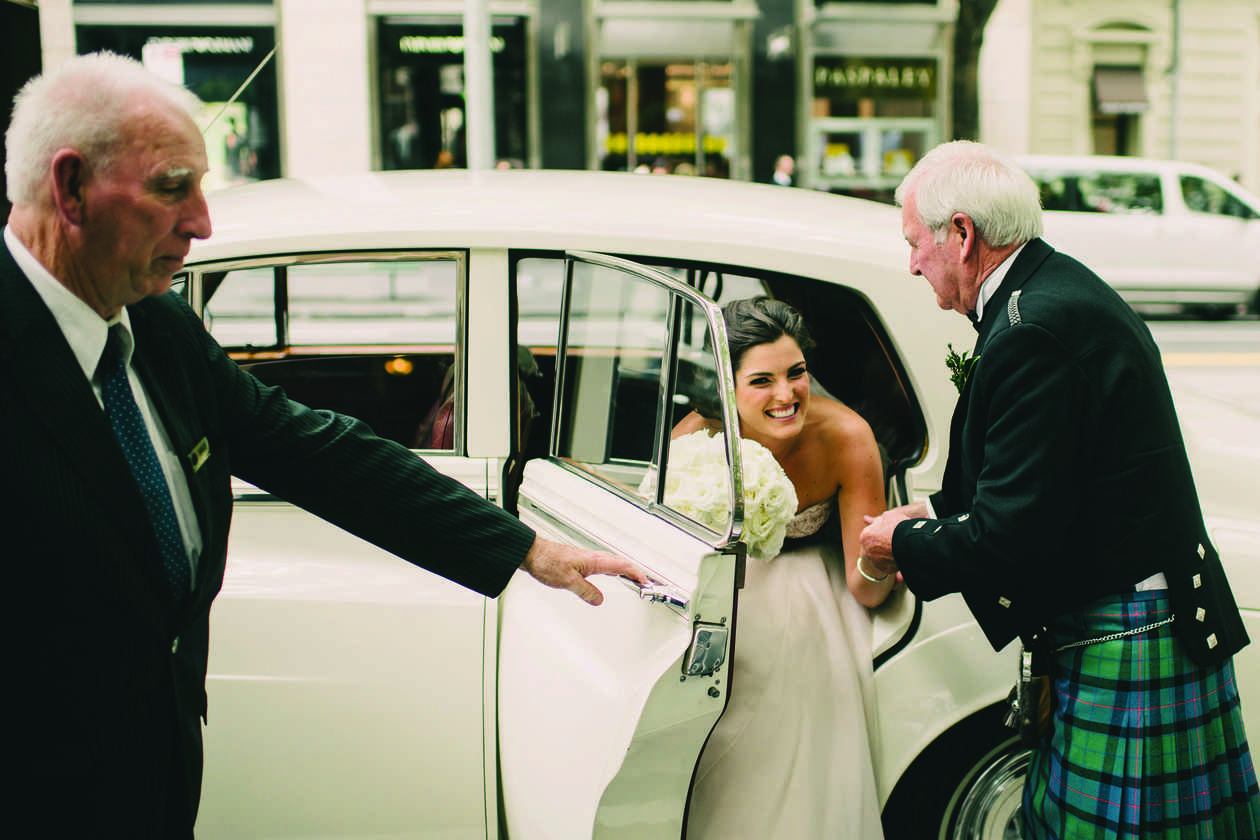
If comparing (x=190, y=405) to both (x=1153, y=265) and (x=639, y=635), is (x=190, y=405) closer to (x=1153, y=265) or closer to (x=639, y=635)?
(x=639, y=635)

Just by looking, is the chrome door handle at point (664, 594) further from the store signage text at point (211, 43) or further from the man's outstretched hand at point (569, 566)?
the store signage text at point (211, 43)

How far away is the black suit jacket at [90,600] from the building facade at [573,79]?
15472 millimetres

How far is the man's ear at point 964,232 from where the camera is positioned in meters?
2.02

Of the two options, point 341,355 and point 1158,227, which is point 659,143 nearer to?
point 1158,227

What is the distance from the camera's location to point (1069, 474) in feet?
6.14

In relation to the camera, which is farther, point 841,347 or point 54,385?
point 841,347

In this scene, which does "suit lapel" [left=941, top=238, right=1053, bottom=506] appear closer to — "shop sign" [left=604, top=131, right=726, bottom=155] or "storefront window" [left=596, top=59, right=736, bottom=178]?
"storefront window" [left=596, top=59, right=736, bottom=178]

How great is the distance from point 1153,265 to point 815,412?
1269cm

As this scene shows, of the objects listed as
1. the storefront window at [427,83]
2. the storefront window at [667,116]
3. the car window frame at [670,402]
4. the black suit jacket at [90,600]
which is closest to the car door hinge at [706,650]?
the car window frame at [670,402]

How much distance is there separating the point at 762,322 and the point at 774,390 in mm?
154

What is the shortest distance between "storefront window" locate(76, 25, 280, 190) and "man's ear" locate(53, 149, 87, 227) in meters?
16.1

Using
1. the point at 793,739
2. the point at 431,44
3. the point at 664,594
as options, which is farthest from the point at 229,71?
the point at 664,594

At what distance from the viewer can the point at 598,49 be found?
18031mm

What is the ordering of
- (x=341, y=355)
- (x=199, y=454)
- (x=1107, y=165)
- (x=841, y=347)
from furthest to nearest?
(x=1107, y=165)
(x=341, y=355)
(x=841, y=347)
(x=199, y=454)
